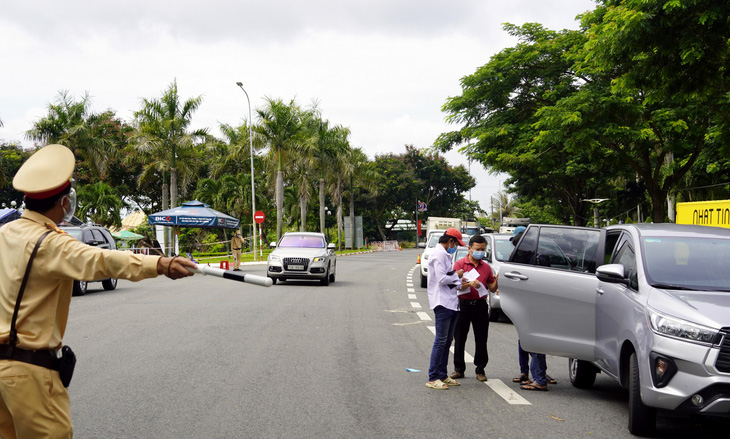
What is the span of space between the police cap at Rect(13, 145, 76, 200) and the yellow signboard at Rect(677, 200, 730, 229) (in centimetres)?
1417

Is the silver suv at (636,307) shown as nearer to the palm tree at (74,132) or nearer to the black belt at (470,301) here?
the black belt at (470,301)

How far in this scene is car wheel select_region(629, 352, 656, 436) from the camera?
5336 millimetres

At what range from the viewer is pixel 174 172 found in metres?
40.5

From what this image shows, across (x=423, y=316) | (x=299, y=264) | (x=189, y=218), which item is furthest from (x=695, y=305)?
(x=189, y=218)

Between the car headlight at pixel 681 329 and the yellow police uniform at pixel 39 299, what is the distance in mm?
3678

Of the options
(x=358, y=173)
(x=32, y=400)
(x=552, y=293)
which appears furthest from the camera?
(x=358, y=173)

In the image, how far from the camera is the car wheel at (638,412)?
17.5ft

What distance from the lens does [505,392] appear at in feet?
22.9

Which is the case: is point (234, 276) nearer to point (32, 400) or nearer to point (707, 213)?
point (32, 400)

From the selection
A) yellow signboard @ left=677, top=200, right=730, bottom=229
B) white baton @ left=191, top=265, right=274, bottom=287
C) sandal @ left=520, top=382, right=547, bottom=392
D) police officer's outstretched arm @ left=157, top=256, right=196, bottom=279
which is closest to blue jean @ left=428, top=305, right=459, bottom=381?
sandal @ left=520, top=382, right=547, bottom=392

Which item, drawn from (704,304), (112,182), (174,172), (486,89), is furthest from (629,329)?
(112,182)

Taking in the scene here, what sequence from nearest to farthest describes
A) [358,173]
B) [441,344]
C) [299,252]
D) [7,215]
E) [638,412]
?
[638,412] → [441,344] → [299,252] → [7,215] → [358,173]

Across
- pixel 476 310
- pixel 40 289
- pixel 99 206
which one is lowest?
pixel 476 310

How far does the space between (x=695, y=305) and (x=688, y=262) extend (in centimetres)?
97
